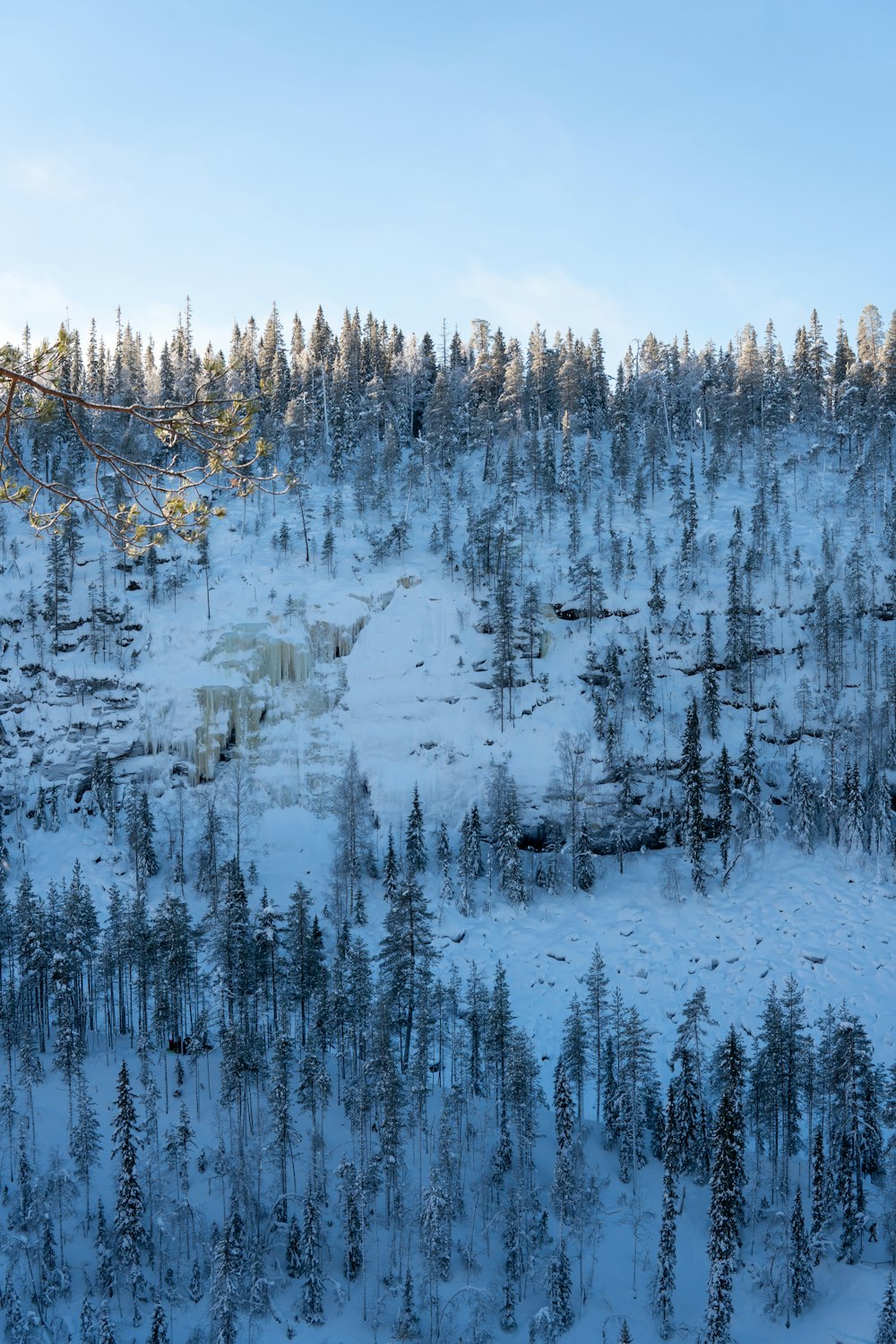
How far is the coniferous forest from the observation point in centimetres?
3256

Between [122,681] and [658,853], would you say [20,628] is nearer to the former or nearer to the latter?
[122,681]

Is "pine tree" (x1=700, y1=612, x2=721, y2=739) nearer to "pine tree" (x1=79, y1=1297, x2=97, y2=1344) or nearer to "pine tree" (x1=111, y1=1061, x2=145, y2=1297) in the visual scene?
"pine tree" (x1=111, y1=1061, x2=145, y2=1297)

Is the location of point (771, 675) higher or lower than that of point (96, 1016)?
higher

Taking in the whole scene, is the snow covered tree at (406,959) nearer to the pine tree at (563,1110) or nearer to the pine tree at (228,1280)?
the pine tree at (563,1110)

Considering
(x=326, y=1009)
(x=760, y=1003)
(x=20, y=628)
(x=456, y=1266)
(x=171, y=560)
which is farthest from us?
(x=171, y=560)

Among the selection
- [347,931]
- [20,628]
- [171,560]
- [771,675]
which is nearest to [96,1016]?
[347,931]

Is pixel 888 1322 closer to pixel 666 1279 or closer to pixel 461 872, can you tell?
pixel 666 1279

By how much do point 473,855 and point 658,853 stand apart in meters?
12.5

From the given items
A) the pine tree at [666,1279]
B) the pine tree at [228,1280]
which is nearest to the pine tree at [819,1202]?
the pine tree at [666,1279]

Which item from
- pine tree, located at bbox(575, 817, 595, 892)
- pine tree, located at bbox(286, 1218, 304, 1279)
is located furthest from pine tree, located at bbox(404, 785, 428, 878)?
pine tree, located at bbox(286, 1218, 304, 1279)

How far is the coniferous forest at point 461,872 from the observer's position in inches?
1282

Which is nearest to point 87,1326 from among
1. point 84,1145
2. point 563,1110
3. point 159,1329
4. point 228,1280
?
point 159,1329

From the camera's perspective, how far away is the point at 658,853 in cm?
5812

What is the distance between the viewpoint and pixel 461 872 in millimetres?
54594
